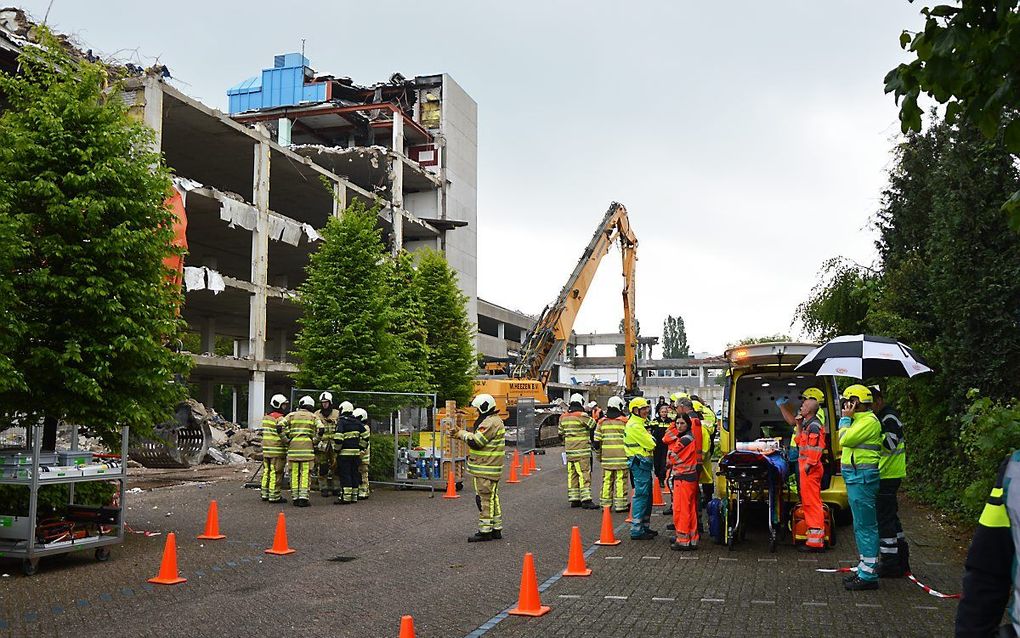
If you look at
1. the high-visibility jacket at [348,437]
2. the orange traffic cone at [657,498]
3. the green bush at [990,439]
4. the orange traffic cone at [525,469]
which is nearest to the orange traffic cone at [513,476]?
the orange traffic cone at [525,469]

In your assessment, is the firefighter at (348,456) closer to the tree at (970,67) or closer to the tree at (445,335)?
the tree at (970,67)

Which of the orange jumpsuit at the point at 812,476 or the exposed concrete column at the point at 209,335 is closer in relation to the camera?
the orange jumpsuit at the point at 812,476

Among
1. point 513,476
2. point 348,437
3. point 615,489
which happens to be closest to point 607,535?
point 615,489

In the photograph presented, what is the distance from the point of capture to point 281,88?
5706cm

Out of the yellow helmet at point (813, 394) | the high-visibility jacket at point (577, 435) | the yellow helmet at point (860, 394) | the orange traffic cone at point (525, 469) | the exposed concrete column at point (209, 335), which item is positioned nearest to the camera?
the yellow helmet at point (860, 394)

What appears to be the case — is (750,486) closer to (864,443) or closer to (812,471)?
(812,471)

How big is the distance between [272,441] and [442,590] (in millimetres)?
8361

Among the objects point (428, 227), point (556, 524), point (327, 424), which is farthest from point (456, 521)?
point (428, 227)

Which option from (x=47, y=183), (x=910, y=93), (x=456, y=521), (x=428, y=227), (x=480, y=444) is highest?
(x=428, y=227)

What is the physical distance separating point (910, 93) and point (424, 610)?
6.06 meters

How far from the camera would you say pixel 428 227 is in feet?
182

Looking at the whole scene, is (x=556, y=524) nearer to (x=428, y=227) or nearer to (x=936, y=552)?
(x=936, y=552)

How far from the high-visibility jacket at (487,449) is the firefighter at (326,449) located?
528 centimetres

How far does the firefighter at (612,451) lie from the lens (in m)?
14.2
